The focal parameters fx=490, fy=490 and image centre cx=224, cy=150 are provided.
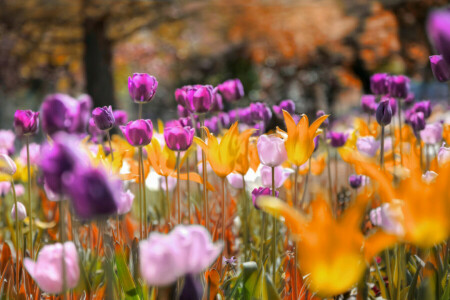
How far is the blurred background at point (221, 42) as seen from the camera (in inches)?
361

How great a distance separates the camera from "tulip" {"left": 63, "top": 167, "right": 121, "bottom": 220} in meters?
0.67

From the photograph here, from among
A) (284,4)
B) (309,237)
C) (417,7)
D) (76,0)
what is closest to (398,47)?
(417,7)

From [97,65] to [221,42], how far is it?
19.7ft

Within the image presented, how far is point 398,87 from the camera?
195 centimetres

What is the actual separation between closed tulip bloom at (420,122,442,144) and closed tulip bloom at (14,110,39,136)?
157 cm

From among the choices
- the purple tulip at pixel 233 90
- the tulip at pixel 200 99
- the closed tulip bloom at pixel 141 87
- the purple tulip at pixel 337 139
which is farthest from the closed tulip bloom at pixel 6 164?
the purple tulip at pixel 337 139

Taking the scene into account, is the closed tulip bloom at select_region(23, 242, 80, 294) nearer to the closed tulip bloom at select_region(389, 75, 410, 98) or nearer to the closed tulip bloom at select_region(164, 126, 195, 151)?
the closed tulip bloom at select_region(164, 126, 195, 151)

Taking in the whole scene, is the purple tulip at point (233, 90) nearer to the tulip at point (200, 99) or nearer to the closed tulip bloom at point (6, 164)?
the tulip at point (200, 99)

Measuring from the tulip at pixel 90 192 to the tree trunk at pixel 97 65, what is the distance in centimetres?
869

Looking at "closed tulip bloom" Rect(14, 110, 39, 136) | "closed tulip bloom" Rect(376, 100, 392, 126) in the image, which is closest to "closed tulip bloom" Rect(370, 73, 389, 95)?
"closed tulip bloom" Rect(376, 100, 392, 126)

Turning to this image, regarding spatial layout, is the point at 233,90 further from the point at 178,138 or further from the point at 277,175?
the point at 178,138

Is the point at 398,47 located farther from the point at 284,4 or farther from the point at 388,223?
the point at 388,223

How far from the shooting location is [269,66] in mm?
14359

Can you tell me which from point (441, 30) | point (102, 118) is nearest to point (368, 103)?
point (102, 118)
